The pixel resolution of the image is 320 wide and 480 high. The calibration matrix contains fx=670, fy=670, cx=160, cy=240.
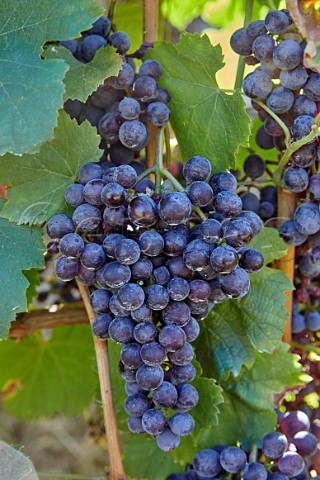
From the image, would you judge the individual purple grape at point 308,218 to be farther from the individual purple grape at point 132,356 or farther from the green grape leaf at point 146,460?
the green grape leaf at point 146,460

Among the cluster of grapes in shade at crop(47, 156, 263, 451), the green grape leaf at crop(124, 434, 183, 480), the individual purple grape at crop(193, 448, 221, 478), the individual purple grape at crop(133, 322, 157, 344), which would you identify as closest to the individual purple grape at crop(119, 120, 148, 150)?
the cluster of grapes in shade at crop(47, 156, 263, 451)

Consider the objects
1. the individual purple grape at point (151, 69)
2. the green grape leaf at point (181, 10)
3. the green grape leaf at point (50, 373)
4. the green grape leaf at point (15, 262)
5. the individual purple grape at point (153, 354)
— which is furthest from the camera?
the green grape leaf at point (50, 373)

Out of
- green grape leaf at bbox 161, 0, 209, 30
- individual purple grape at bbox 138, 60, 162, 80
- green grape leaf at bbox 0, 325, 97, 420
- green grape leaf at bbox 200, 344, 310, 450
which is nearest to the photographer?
individual purple grape at bbox 138, 60, 162, 80

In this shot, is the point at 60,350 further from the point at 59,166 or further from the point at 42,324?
the point at 59,166

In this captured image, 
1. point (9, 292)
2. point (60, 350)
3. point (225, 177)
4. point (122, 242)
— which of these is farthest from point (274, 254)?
point (60, 350)

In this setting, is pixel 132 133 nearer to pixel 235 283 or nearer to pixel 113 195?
pixel 113 195

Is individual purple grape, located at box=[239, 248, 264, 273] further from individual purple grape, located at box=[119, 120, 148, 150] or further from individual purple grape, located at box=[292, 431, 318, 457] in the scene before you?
individual purple grape, located at box=[292, 431, 318, 457]

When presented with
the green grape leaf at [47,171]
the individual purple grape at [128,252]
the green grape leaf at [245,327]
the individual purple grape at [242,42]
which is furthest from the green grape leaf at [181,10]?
the individual purple grape at [128,252]
